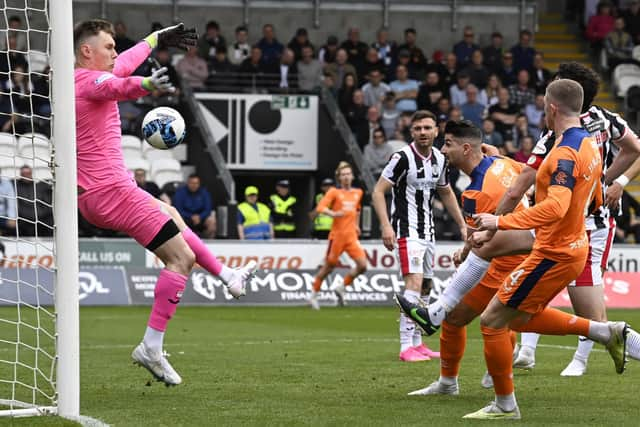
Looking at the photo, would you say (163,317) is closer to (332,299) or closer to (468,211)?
(468,211)

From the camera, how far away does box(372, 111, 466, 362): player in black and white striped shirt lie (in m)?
12.4

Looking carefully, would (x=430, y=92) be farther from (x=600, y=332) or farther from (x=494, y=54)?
(x=600, y=332)

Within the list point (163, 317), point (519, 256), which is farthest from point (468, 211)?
point (163, 317)

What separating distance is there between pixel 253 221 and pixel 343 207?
2.53 meters

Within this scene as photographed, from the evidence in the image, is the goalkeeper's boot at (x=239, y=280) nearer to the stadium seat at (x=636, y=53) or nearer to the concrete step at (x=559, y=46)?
the stadium seat at (x=636, y=53)

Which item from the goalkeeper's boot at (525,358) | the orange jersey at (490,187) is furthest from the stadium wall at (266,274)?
the orange jersey at (490,187)

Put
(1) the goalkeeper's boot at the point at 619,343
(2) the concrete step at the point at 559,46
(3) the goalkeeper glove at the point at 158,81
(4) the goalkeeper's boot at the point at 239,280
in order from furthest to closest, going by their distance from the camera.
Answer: (2) the concrete step at the point at 559,46
(4) the goalkeeper's boot at the point at 239,280
(1) the goalkeeper's boot at the point at 619,343
(3) the goalkeeper glove at the point at 158,81

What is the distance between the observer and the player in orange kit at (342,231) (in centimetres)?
2084

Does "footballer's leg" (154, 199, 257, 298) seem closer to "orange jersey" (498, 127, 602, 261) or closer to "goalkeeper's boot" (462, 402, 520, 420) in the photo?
"goalkeeper's boot" (462, 402, 520, 420)

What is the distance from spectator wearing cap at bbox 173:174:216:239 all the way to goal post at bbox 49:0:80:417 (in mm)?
15645

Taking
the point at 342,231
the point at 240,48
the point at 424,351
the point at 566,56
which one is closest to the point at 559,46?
the point at 566,56

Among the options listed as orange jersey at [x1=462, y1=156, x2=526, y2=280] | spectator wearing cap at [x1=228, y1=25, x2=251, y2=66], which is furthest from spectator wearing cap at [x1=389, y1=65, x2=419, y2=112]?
orange jersey at [x1=462, y1=156, x2=526, y2=280]

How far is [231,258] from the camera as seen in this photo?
21.7 meters

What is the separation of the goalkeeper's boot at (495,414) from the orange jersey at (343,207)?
13622 millimetres
